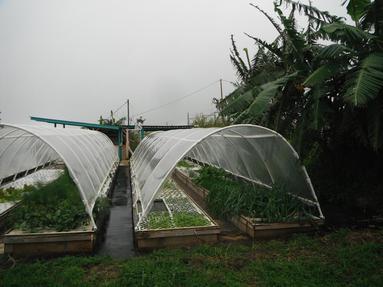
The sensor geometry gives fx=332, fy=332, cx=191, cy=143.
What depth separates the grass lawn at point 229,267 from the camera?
408 cm

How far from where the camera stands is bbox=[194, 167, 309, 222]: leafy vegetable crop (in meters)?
6.07

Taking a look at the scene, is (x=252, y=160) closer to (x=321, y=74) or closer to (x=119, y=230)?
(x=321, y=74)

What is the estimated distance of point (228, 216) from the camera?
6.78 meters

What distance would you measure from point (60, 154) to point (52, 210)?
1014mm

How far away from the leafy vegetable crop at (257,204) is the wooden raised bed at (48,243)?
273cm

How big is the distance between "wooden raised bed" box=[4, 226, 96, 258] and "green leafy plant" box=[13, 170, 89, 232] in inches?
9.1

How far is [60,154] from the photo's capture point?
605cm

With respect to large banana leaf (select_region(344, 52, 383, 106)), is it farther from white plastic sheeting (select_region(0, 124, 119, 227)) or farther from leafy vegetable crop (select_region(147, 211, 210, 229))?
white plastic sheeting (select_region(0, 124, 119, 227))

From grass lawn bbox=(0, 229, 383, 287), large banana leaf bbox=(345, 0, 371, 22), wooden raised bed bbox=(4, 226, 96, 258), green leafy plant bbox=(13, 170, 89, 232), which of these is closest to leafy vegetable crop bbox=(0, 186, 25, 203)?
green leafy plant bbox=(13, 170, 89, 232)

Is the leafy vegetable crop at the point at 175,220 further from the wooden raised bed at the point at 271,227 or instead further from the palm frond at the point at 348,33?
the palm frond at the point at 348,33

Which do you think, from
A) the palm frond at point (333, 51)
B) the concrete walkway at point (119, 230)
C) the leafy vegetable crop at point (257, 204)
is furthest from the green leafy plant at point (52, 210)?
the palm frond at point (333, 51)

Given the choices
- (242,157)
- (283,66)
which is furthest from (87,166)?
(283,66)

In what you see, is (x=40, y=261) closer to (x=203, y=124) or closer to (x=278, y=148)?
(x=278, y=148)

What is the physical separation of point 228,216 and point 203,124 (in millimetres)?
13451
